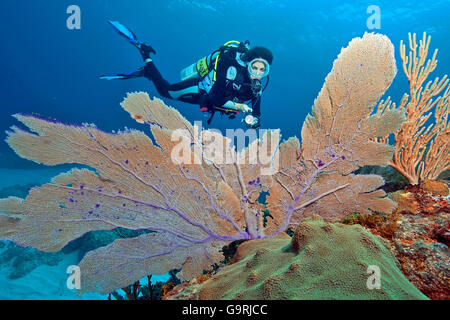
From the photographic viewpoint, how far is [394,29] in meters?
27.9

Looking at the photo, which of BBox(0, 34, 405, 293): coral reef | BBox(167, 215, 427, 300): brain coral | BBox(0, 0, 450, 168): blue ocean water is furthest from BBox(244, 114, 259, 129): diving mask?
BBox(0, 0, 450, 168): blue ocean water

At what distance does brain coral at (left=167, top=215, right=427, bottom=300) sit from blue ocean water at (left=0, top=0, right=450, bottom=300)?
29252mm

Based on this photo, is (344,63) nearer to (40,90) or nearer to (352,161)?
(352,161)

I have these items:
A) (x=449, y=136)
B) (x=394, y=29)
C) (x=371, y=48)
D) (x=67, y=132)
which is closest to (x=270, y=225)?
(x=371, y=48)

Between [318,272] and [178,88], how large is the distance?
6017 millimetres

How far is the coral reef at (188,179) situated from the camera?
227 cm

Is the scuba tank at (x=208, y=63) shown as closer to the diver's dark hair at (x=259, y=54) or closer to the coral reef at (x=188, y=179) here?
the diver's dark hair at (x=259, y=54)

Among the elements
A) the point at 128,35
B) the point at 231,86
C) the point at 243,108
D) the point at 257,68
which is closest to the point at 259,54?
the point at 257,68

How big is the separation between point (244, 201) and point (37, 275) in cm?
1007

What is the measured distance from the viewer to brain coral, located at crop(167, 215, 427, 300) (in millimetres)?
1210

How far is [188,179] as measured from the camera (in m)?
2.47

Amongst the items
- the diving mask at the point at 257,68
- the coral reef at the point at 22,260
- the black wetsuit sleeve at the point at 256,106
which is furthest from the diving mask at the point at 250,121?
the coral reef at the point at 22,260

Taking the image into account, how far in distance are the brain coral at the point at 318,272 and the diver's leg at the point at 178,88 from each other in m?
5.24

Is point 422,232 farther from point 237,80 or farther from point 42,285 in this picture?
point 42,285
